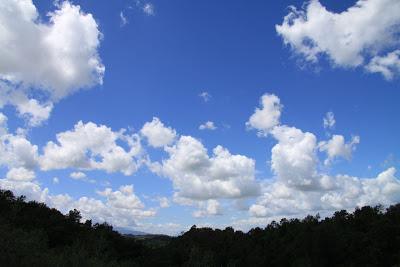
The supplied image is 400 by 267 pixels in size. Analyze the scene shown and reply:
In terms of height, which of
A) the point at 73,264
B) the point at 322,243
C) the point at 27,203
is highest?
the point at 27,203

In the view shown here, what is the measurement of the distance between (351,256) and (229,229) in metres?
46.0

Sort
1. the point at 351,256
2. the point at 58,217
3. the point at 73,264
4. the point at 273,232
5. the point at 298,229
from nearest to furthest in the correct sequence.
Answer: the point at 73,264 → the point at 351,256 → the point at 298,229 → the point at 273,232 → the point at 58,217

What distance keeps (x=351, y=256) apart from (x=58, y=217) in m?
64.5

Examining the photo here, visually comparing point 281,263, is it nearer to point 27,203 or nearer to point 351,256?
point 351,256

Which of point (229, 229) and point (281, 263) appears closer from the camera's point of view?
point (281, 263)

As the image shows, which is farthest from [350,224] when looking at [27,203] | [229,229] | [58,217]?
[27,203]

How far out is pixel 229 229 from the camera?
122m

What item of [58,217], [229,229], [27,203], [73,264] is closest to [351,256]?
[229,229]

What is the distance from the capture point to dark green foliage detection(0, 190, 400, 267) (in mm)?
77000

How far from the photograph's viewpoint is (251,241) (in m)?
101

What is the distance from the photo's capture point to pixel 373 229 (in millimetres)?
82812

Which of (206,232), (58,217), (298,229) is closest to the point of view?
(298,229)

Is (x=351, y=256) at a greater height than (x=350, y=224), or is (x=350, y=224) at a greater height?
(x=350, y=224)

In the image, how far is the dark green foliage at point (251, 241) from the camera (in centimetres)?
7700
